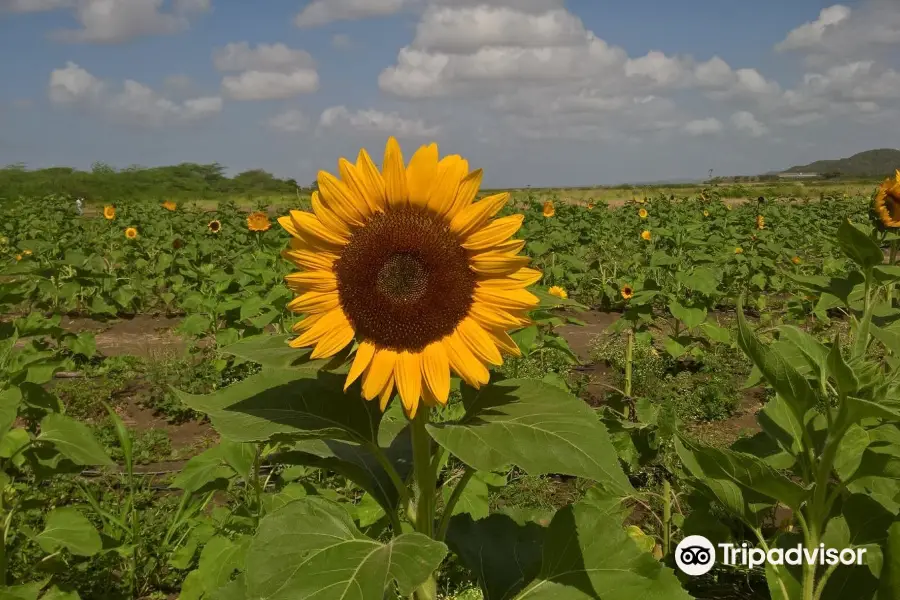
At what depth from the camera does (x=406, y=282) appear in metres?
1.24

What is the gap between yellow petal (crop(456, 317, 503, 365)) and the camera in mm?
1261

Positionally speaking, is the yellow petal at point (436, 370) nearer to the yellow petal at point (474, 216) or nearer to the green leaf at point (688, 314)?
the yellow petal at point (474, 216)

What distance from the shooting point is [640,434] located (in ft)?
9.74

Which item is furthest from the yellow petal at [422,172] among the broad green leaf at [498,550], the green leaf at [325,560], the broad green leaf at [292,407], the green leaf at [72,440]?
the green leaf at [72,440]

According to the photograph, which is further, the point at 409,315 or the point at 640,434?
the point at 640,434

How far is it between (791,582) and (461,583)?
139 cm

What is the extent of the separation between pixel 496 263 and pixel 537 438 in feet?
1.06

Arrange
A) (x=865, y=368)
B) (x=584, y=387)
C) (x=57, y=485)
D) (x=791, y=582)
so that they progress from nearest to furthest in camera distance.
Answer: (x=865, y=368)
(x=791, y=582)
(x=57, y=485)
(x=584, y=387)

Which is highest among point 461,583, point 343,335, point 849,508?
point 343,335

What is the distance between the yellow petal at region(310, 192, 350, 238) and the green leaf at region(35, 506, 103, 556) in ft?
6.16

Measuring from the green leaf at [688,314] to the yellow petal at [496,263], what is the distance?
4.48 meters

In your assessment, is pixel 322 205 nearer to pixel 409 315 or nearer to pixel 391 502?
pixel 409 315

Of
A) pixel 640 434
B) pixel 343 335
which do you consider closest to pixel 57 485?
pixel 640 434

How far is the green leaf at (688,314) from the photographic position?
5.45 m
